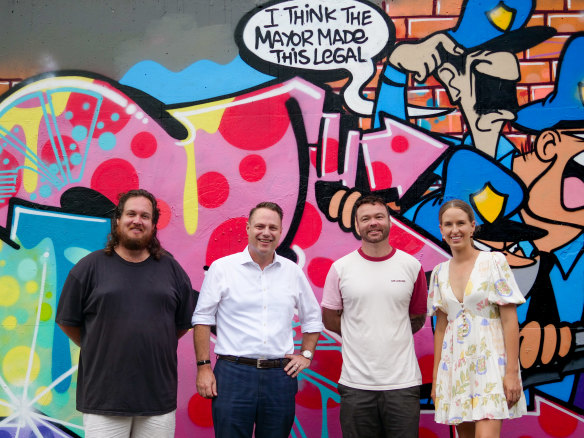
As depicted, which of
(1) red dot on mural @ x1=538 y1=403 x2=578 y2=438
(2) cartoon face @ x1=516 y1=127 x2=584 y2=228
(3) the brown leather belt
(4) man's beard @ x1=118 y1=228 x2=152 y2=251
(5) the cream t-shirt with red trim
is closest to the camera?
(4) man's beard @ x1=118 y1=228 x2=152 y2=251

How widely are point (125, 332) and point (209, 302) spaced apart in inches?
22.0

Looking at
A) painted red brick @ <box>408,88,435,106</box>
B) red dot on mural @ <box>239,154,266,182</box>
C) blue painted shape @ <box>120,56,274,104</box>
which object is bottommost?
red dot on mural @ <box>239,154,266,182</box>

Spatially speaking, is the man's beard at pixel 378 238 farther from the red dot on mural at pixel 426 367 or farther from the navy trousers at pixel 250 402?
the red dot on mural at pixel 426 367

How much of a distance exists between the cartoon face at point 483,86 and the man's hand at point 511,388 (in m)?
1.98

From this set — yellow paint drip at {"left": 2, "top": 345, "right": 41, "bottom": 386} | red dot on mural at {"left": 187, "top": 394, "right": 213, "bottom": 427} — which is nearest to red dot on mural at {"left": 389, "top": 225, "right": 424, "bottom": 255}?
red dot on mural at {"left": 187, "top": 394, "right": 213, "bottom": 427}

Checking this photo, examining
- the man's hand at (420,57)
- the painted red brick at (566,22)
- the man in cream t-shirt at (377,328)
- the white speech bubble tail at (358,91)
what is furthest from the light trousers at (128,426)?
the painted red brick at (566,22)

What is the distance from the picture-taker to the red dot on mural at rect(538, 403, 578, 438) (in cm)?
425

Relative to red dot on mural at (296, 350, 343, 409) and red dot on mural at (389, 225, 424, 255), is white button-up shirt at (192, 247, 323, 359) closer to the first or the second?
red dot on mural at (296, 350, 343, 409)

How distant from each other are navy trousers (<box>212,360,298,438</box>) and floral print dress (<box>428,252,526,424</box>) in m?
0.96

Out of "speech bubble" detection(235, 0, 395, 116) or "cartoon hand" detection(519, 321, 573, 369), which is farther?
"speech bubble" detection(235, 0, 395, 116)

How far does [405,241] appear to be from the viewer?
440 centimetres

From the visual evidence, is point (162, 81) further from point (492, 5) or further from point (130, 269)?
point (492, 5)

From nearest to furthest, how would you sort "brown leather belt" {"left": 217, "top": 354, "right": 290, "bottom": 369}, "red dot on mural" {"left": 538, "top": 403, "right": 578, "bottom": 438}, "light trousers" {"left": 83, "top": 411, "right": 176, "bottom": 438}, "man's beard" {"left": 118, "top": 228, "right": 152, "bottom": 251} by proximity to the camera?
"light trousers" {"left": 83, "top": 411, "right": 176, "bottom": 438} → "man's beard" {"left": 118, "top": 228, "right": 152, "bottom": 251} → "brown leather belt" {"left": 217, "top": 354, "right": 290, "bottom": 369} → "red dot on mural" {"left": 538, "top": 403, "right": 578, "bottom": 438}

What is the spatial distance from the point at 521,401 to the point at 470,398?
33 centimetres
